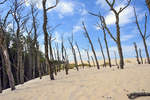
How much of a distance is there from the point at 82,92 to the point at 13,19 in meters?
12.0

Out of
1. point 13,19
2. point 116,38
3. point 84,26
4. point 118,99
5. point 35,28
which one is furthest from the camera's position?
point 84,26

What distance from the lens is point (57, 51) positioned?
24516mm

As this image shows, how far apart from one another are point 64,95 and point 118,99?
191 centimetres

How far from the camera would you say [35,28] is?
15711 mm

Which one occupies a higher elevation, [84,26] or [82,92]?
[84,26]

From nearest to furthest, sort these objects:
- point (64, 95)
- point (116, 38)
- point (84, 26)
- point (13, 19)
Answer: point (64, 95)
point (116, 38)
point (13, 19)
point (84, 26)

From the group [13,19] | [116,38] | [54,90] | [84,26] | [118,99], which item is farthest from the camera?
[84,26]

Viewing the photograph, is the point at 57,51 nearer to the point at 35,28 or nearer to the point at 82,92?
the point at 35,28

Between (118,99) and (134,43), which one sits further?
(134,43)

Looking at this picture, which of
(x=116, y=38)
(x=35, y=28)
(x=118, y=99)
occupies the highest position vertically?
(x=35, y=28)

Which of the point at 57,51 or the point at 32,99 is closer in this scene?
the point at 32,99

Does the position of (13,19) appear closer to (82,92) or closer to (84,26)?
(84,26)

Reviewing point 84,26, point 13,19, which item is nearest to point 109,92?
point 13,19

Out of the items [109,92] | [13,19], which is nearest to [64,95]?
[109,92]
